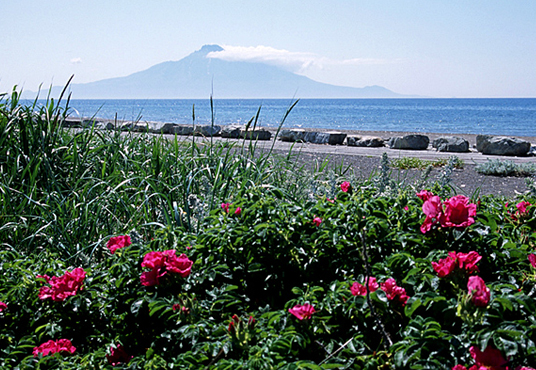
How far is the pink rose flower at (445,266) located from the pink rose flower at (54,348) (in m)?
1.36

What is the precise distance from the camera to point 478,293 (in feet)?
4.22

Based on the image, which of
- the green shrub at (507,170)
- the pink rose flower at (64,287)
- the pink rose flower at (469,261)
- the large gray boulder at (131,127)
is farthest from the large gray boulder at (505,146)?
the pink rose flower at (64,287)

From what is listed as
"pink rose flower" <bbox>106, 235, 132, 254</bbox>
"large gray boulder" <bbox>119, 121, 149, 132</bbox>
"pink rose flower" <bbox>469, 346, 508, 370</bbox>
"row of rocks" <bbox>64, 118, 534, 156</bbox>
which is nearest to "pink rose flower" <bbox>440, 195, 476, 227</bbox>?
"pink rose flower" <bbox>469, 346, 508, 370</bbox>

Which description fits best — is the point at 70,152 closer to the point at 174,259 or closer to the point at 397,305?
the point at 174,259

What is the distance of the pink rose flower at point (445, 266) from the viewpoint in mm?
1495

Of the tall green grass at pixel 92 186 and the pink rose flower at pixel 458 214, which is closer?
the pink rose flower at pixel 458 214

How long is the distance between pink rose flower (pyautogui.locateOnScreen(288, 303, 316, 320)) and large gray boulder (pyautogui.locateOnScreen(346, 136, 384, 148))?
11.7m

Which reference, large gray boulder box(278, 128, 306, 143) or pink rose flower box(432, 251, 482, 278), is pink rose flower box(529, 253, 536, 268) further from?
large gray boulder box(278, 128, 306, 143)

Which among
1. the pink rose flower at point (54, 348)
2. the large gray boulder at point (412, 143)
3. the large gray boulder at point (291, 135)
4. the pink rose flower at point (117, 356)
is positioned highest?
the large gray boulder at point (291, 135)

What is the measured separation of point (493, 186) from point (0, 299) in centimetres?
670

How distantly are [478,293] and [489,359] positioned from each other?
18 centimetres

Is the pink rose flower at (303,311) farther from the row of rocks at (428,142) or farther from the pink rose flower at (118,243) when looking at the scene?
the row of rocks at (428,142)

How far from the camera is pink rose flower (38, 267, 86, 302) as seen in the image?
179 cm

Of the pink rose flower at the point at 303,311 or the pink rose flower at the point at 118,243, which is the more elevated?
the pink rose flower at the point at 118,243
